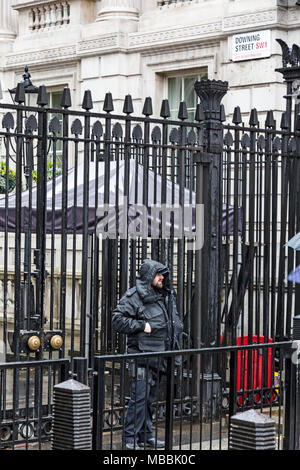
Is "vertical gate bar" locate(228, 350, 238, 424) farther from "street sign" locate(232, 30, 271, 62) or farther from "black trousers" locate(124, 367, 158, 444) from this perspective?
"street sign" locate(232, 30, 271, 62)

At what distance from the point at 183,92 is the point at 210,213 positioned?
A: 8579 millimetres

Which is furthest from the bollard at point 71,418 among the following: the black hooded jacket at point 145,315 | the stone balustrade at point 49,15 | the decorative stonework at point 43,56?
the stone balustrade at point 49,15

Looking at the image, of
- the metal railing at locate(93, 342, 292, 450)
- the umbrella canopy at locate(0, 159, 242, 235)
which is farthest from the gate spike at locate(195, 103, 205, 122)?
the metal railing at locate(93, 342, 292, 450)

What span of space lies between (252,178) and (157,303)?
6.85 feet

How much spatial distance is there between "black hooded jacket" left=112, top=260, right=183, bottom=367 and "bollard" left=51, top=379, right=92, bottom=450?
312cm

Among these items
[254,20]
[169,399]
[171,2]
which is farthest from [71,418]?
[171,2]

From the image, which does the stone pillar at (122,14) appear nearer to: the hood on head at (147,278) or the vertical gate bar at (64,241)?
the vertical gate bar at (64,241)

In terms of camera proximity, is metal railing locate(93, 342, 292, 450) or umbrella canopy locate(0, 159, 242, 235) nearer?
metal railing locate(93, 342, 292, 450)

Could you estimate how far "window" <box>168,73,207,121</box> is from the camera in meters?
18.7

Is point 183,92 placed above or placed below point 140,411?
above

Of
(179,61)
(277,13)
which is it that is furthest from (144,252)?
(179,61)

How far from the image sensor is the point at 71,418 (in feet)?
20.0

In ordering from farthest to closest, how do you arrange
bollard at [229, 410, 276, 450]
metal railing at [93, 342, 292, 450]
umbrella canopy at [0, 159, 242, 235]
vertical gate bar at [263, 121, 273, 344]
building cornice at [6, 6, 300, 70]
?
building cornice at [6, 6, 300, 70]
vertical gate bar at [263, 121, 273, 344]
umbrella canopy at [0, 159, 242, 235]
metal railing at [93, 342, 292, 450]
bollard at [229, 410, 276, 450]

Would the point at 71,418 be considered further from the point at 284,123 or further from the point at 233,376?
the point at 284,123
